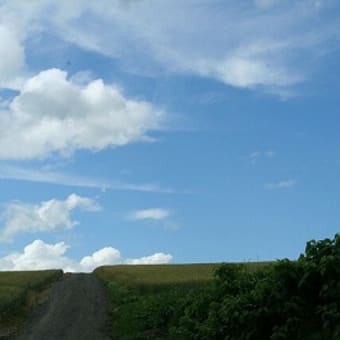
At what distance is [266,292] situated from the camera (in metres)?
17.9

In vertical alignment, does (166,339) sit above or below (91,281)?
below

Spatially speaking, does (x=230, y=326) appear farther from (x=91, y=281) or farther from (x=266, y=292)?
(x=91, y=281)

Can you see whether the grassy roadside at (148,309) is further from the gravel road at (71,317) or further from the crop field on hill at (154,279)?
the gravel road at (71,317)

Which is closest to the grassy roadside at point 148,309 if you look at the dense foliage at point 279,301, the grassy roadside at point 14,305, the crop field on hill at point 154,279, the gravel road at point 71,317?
the crop field on hill at point 154,279

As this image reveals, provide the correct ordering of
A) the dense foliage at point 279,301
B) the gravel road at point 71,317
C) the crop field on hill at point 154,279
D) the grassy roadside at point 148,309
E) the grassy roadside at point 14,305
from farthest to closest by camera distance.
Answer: the crop field on hill at point 154,279 → the grassy roadside at point 14,305 → the gravel road at point 71,317 → the grassy roadside at point 148,309 → the dense foliage at point 279,301

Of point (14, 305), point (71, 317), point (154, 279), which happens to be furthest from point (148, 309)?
point (154, 279)

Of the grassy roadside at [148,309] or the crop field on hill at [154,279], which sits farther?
the crop field on hill at [154,279]

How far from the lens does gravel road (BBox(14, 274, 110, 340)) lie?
90.4ft

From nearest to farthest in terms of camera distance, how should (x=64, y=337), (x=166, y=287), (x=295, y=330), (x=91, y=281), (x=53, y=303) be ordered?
(x=295, y=330) < (x=64, y=337) < (x=53, y=303) < (x=166, y=287) < (x=91, y=281)

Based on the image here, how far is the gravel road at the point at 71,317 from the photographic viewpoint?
2755 cm

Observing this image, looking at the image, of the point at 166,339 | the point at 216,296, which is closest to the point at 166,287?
the point at 166,339

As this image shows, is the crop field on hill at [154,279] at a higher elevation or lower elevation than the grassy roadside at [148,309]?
higher

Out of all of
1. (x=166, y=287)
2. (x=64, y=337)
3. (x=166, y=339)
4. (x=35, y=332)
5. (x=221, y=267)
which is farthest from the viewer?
(x=166, y=287)

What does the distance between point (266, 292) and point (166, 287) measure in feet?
84.1
